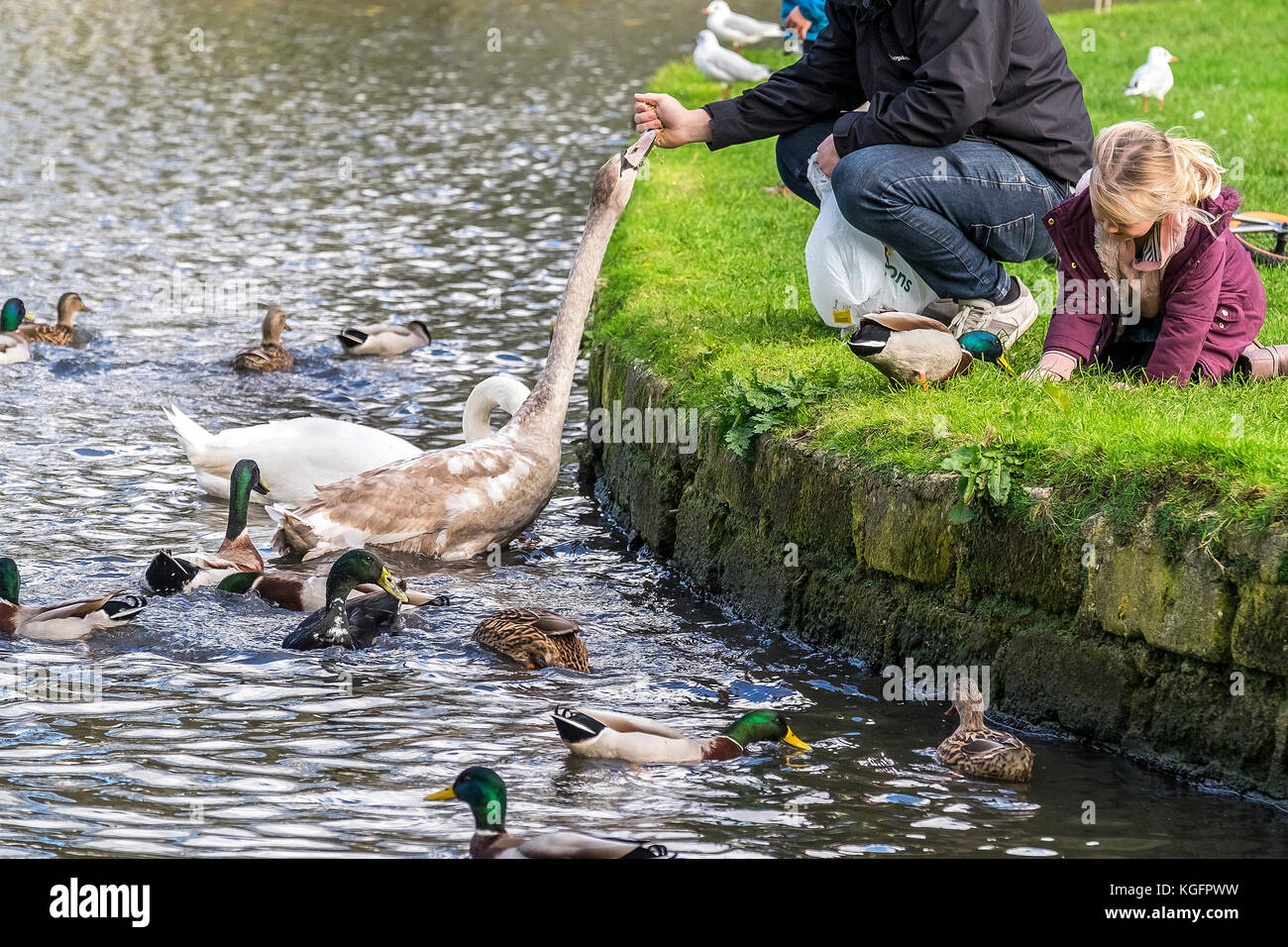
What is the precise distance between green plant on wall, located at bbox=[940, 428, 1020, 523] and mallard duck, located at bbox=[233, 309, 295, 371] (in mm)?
6122

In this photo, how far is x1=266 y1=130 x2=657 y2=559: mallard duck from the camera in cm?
779

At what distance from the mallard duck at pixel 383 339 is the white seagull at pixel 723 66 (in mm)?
8889

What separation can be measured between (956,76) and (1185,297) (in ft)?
4.50

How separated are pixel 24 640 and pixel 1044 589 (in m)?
3.97

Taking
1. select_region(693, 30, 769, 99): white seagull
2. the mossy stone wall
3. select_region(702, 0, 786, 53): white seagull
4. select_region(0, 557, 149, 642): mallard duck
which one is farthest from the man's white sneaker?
select_region(702, 0, 786, 53): white seagull

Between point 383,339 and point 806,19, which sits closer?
point 383,339

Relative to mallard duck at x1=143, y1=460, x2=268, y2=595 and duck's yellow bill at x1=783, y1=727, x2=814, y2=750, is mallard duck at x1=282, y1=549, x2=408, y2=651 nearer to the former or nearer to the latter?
mallard duck at x1=143, y1=460, x2=268, y2=595

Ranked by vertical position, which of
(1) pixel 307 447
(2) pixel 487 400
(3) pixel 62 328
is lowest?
(1) pixel 307 447

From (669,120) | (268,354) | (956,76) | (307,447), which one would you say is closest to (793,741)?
(956,76)

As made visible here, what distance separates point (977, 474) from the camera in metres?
5.77

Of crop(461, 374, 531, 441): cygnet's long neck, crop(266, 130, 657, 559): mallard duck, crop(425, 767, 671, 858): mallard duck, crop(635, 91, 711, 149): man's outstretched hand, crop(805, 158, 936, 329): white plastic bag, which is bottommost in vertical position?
crop(425, 767, 671, 858): mallard duck

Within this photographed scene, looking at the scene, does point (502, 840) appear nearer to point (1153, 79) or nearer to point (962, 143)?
point (962, 143)
